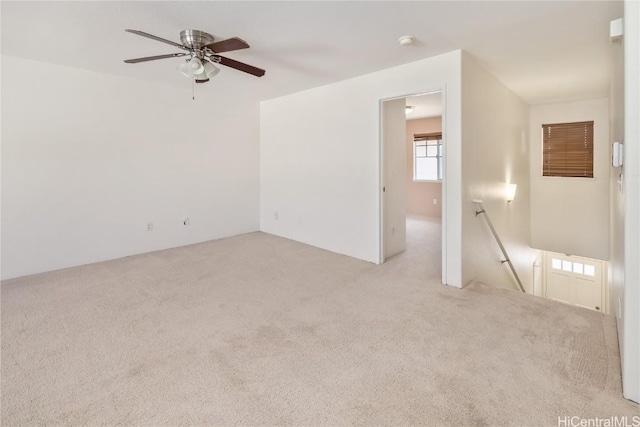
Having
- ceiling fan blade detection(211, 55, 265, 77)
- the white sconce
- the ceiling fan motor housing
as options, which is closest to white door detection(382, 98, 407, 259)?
the white sconce

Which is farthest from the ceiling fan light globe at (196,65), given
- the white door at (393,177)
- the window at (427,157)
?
the window at (427,157)

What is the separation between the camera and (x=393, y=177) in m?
4.44

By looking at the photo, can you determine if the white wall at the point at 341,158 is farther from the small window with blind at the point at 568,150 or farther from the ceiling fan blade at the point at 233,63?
the small window with blind at the point at 568,150

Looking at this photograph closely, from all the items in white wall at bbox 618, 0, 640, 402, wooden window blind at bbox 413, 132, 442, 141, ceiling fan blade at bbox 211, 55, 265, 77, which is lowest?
white wall at bbox 618, 0, 640, 402

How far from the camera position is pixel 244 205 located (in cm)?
575

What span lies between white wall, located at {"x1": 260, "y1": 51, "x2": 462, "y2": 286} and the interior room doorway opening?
0.10 m

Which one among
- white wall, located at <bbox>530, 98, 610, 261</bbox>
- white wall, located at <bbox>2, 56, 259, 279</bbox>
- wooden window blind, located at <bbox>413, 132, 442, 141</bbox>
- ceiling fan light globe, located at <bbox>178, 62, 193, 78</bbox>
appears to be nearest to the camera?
ceiling fan light globe, located at <bbox>178, 62, 193, 78</bbox>

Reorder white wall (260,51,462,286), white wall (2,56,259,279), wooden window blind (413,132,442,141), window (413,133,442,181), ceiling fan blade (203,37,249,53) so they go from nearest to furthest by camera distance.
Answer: ceiling fan blade (203,37,249,53), white wall (260,51,462,286), white wall (2,56,259,279), wooden window blind (413,132,442,141), window (413,133,442,181)

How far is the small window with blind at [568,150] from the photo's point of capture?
217 inches

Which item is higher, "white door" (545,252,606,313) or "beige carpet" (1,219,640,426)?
"beige carpet" (1,219,640,426)

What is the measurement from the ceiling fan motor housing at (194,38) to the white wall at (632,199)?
276 centimetres

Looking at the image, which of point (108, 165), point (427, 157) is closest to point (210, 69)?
point (108, 165)

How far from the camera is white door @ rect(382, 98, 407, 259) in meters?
4.12

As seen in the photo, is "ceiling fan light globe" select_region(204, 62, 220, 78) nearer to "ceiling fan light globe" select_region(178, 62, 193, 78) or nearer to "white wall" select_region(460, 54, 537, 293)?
"ceiling fan light globe" select_region(178, 62, 193, 78)
